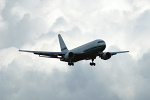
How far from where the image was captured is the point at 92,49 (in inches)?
3524

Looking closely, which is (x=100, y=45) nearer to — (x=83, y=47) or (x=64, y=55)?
(x=83, y=47)

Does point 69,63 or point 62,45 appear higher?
point 62,45

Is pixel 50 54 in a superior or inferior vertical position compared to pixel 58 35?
inferior

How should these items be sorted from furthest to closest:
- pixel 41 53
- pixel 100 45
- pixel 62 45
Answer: pixel 62 45
pixel 41 53
pixel 100 45

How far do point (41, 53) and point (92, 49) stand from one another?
14297mm

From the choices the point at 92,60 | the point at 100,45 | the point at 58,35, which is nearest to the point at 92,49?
the point at 100,45

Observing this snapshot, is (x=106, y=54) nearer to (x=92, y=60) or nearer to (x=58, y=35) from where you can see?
(x=92, y=60)

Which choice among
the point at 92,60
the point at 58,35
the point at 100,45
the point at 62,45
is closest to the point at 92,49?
the point at 100,45

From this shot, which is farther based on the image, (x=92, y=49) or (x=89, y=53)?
(x=89, y=53)

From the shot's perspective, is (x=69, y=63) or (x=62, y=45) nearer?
(x=69, y=63)

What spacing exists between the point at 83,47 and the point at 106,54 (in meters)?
7.46

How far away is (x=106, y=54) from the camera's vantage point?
96.2m

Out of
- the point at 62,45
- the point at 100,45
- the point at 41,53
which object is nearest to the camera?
the point at 100,45

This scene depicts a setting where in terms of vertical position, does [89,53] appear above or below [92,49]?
below
